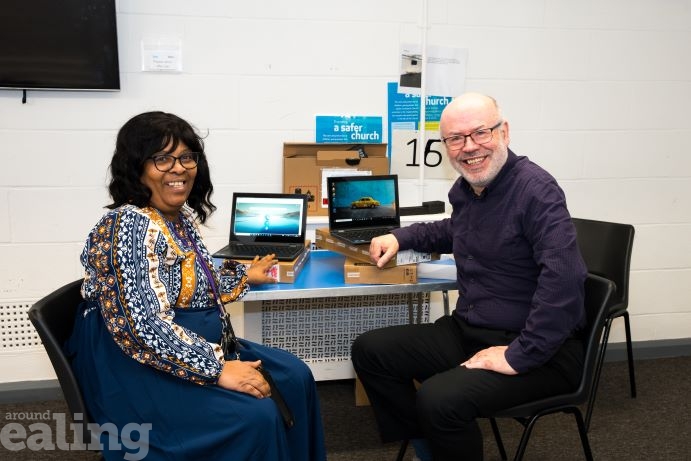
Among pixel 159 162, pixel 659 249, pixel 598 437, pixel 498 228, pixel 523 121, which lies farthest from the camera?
pixel 659 249

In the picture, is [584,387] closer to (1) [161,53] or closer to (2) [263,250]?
(2) [263,250]

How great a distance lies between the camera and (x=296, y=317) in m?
2.70

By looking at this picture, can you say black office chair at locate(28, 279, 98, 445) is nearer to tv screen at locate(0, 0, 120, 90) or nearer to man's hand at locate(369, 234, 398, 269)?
man's hand at locate(369, 234, 398, 269)

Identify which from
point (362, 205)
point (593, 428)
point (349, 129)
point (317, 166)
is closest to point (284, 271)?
point (362, 205)

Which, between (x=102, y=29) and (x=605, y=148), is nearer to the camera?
(x=102, y=29)

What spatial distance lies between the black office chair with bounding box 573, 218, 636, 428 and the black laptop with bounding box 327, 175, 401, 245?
923 mm

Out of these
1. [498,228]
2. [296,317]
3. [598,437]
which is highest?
[498,228]

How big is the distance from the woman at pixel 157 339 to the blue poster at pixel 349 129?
126cm

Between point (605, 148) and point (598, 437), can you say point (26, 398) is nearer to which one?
point (598, 437)

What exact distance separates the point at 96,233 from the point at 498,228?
1.07m

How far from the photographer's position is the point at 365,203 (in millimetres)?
2254

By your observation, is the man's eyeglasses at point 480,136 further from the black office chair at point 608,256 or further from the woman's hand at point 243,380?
the black office chair at point 608,256

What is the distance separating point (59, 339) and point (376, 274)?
3.11ft

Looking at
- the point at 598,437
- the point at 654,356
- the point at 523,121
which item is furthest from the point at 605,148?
the point at 598,437
